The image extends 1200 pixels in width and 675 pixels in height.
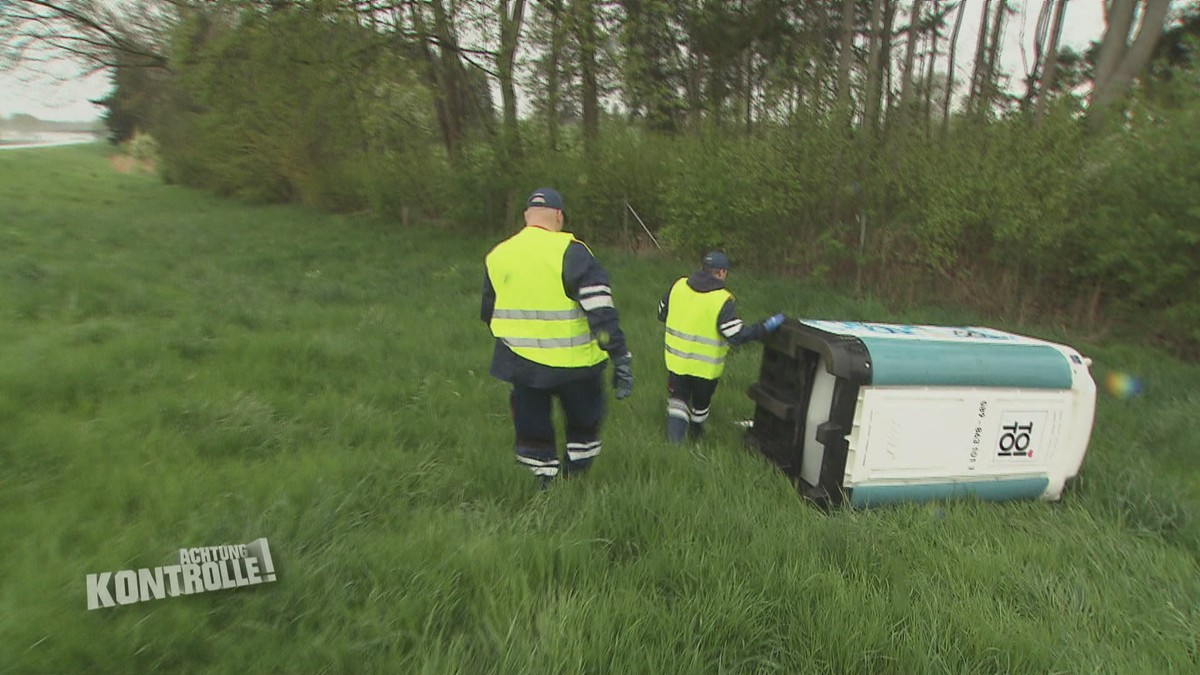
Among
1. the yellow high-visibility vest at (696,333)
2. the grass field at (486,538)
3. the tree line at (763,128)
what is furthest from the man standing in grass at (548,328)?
the tree line at (763,128)

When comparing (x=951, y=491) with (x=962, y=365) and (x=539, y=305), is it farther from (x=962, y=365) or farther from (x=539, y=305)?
(x=539, y=305)

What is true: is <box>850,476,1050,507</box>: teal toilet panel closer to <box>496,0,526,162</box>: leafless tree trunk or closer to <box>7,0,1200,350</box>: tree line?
<box>7,0,1200,350</box>: tree line

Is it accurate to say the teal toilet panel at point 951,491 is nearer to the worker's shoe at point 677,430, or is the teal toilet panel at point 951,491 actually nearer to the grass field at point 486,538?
the grass field at point 486,538

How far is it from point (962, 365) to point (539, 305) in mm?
2240

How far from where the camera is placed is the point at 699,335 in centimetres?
396

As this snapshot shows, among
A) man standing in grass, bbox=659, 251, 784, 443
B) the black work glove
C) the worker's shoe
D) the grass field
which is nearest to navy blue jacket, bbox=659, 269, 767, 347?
man standing in grass, bbox=659, 251, 784, 443

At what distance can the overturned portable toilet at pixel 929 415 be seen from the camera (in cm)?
308

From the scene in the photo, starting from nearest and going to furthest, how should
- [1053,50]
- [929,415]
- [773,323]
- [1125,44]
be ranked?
[929,415] → [773,323] → [1125,44] → [1053,50]

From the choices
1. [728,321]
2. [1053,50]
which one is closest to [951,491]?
[728,321]

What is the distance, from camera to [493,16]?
38.9ft

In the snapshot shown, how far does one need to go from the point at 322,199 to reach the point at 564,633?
22265 millimetres

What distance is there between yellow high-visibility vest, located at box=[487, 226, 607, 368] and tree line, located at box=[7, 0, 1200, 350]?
22.2 ft

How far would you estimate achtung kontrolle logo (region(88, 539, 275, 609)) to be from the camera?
2016 mm

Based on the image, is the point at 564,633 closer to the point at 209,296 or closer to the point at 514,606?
the point at 514,606
